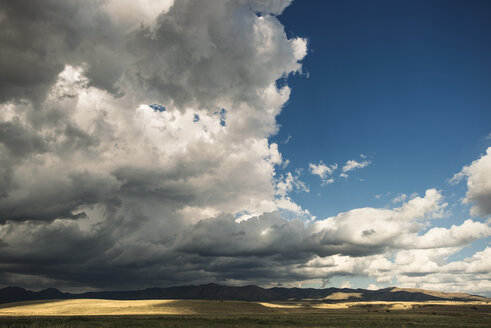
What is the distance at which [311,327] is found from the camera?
70.4m

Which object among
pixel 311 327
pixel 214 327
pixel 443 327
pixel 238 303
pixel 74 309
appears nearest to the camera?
pixel 214 327

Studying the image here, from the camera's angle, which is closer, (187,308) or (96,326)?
(96,326)

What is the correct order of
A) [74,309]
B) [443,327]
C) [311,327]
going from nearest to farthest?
[311,327], [443,327], [74,309]

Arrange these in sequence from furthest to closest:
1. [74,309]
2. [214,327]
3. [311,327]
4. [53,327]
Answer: [74,309], [311,327], [214,327], [53,327]

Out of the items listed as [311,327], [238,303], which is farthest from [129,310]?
[311,327]

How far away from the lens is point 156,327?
6153 cm

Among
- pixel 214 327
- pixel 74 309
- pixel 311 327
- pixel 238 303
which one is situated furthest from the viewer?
pixel 238 303

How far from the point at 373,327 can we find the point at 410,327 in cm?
859

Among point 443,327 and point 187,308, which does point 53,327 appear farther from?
point 187,308

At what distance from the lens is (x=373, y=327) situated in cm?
7419

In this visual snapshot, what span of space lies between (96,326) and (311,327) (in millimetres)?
42721

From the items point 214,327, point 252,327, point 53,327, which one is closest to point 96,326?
point 53,327

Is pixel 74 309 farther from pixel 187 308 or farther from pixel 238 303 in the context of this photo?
pixel 238 303

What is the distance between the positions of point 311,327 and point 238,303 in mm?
119085
